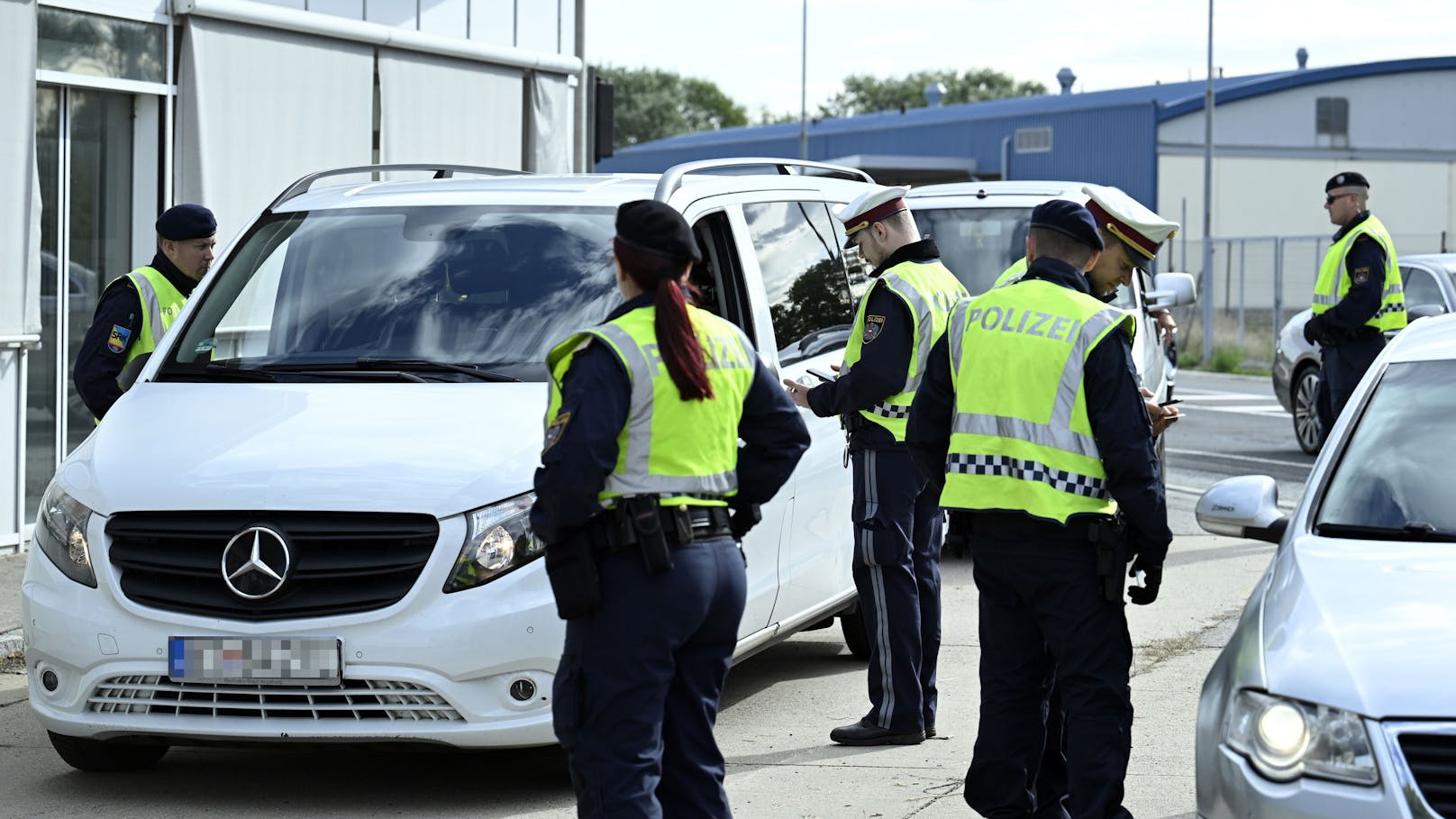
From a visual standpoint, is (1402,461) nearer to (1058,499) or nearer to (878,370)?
(1058,499)

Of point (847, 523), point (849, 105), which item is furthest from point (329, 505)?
point (849, 105)

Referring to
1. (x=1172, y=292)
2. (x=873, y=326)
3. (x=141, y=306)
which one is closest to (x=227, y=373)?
(x=141, y=306)

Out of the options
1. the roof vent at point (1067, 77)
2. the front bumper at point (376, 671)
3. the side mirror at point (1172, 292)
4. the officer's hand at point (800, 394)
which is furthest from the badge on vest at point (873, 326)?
the roof vent at point (1067, 77)

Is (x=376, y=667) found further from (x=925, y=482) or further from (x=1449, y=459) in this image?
(x=1449, y=459)

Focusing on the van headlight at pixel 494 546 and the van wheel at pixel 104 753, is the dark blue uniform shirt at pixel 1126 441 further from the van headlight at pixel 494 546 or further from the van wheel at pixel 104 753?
the van wheel at pixel 104 753

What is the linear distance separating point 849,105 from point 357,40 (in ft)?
341

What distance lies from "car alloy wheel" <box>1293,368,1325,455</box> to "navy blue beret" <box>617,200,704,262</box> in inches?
543

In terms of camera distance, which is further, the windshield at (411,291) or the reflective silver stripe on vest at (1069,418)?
the windshield at (411,291)

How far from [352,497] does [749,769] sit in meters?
1.66

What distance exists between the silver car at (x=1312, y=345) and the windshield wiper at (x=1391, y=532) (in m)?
11.4

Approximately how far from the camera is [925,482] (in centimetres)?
646

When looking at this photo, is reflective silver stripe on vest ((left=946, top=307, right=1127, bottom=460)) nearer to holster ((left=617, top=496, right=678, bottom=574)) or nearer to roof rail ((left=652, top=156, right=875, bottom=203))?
holster ((left=617, top=496, right=678, bottom=574))

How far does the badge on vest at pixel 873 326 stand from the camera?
6270 millimetres

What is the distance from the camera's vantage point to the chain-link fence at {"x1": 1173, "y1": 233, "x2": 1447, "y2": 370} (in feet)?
102
